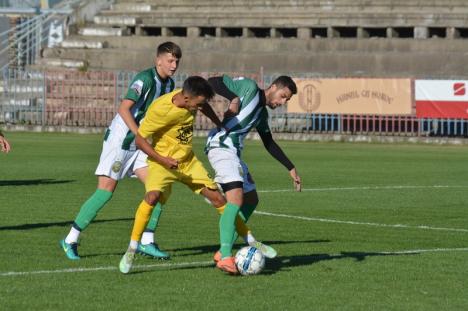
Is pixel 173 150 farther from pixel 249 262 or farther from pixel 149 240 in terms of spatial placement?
pixel 149 240

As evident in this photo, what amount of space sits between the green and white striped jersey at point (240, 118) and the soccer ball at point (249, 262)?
1.17m

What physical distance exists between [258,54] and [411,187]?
22.6 meters

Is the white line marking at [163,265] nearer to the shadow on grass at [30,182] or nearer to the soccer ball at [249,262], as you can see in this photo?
the soccer ball at [249,262]

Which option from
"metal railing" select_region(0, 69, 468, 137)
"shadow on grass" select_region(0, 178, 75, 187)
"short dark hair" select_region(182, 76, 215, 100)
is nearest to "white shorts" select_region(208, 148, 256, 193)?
"short dark hair" select_region(182, 76, 215, 100)

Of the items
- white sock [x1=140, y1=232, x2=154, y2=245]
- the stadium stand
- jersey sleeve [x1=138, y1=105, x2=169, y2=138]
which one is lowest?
white sock [x1=140, y1=232, x2=154, y2=245]

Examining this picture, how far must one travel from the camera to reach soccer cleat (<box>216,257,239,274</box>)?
9.95 m

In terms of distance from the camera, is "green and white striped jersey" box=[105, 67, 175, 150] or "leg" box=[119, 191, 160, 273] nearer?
"leg" box=[119, 191, 160, 273]

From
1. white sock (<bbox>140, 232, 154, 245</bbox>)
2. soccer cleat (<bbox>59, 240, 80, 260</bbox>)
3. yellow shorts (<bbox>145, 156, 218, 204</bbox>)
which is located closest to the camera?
yellow shorts (<bbox>145, 156, 218, 204</bbox>)

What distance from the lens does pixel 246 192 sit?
1141 cm

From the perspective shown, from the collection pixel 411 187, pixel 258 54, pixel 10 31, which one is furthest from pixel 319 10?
pixel 411 187

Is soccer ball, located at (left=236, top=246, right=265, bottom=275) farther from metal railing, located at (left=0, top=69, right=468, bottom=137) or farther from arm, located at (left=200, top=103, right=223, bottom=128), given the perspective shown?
metal railing, located at (left=0, top=69, right=468, bottom=137)

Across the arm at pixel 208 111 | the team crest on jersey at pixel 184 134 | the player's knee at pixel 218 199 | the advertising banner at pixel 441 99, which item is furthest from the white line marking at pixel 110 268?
the advertising banner at pixel 441 99

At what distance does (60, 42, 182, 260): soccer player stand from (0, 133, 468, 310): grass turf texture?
11.3 inches

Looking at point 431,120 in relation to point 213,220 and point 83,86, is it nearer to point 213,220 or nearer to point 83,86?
point 83,86
